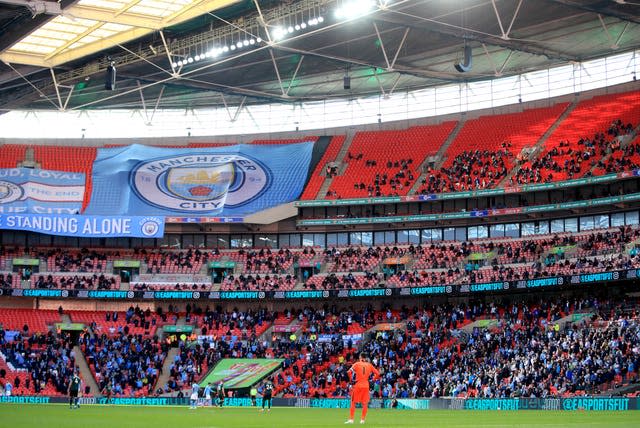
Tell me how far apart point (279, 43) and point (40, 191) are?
28.6m

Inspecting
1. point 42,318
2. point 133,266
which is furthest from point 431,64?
point 42,318

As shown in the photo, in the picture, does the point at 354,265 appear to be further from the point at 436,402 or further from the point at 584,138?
the point at 436,402

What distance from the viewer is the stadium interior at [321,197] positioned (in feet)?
182

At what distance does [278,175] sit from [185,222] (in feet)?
28.3

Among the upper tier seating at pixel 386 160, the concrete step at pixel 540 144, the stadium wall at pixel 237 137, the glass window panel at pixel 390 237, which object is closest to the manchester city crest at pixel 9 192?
the stadium wall at pixel 237 137

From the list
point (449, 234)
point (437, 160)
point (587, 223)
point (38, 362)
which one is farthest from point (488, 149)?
point (38, 362)

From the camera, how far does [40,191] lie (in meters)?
77.9

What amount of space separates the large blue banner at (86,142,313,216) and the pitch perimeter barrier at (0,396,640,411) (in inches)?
1023

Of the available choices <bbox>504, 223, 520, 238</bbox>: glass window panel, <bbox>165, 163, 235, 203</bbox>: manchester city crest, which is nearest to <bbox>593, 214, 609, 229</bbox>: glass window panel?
<bbox>504, 223, 520, 238</bbox>: glass window panel

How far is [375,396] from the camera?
50750 millimetres

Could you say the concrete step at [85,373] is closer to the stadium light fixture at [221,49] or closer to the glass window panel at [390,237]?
the stadium light fixture at [221,49]

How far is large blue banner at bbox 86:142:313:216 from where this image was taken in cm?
7638

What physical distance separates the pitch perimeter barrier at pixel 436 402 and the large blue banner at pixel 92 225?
75.1ft

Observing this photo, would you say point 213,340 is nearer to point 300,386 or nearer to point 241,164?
point 300,386
